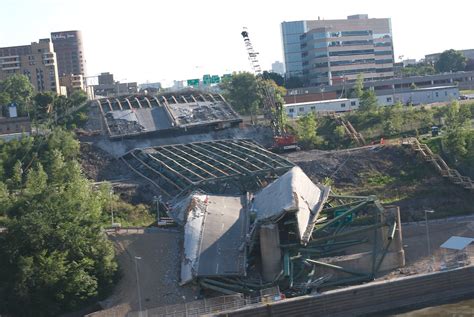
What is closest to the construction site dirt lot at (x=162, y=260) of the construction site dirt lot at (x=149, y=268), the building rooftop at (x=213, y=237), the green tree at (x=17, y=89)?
the construction site dirt lot at (x=149, y=268)

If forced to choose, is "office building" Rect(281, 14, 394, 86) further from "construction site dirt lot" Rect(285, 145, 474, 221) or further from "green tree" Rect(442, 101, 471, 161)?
"construction site dirt lot" Rect(285, 145, 474, 221)

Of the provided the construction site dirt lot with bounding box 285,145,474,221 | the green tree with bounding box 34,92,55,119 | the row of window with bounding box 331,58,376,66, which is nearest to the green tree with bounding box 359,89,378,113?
the construction site dirt lot with bounding box 285,145,474,221

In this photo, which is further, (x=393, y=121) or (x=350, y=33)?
(x=350, y=33)

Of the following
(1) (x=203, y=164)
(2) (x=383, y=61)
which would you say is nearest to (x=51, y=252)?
(1) (x=203, y=164)

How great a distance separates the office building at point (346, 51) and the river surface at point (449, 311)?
3286 inches

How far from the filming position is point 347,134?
216ft

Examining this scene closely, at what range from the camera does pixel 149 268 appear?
124ft

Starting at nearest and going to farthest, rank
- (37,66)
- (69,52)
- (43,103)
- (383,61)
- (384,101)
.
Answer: (43,103) < (384,101) < (37,66) < (383,61) < (69,52)

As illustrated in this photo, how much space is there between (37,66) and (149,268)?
94.9 metres

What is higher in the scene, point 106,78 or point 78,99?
point 106,78

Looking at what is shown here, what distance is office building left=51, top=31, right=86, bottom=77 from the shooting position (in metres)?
188

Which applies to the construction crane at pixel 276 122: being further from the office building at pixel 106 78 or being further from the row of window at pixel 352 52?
the office building at pixel 106 78

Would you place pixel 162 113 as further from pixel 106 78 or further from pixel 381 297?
pixel 106 78

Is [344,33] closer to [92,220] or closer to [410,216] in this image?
[410,216]
